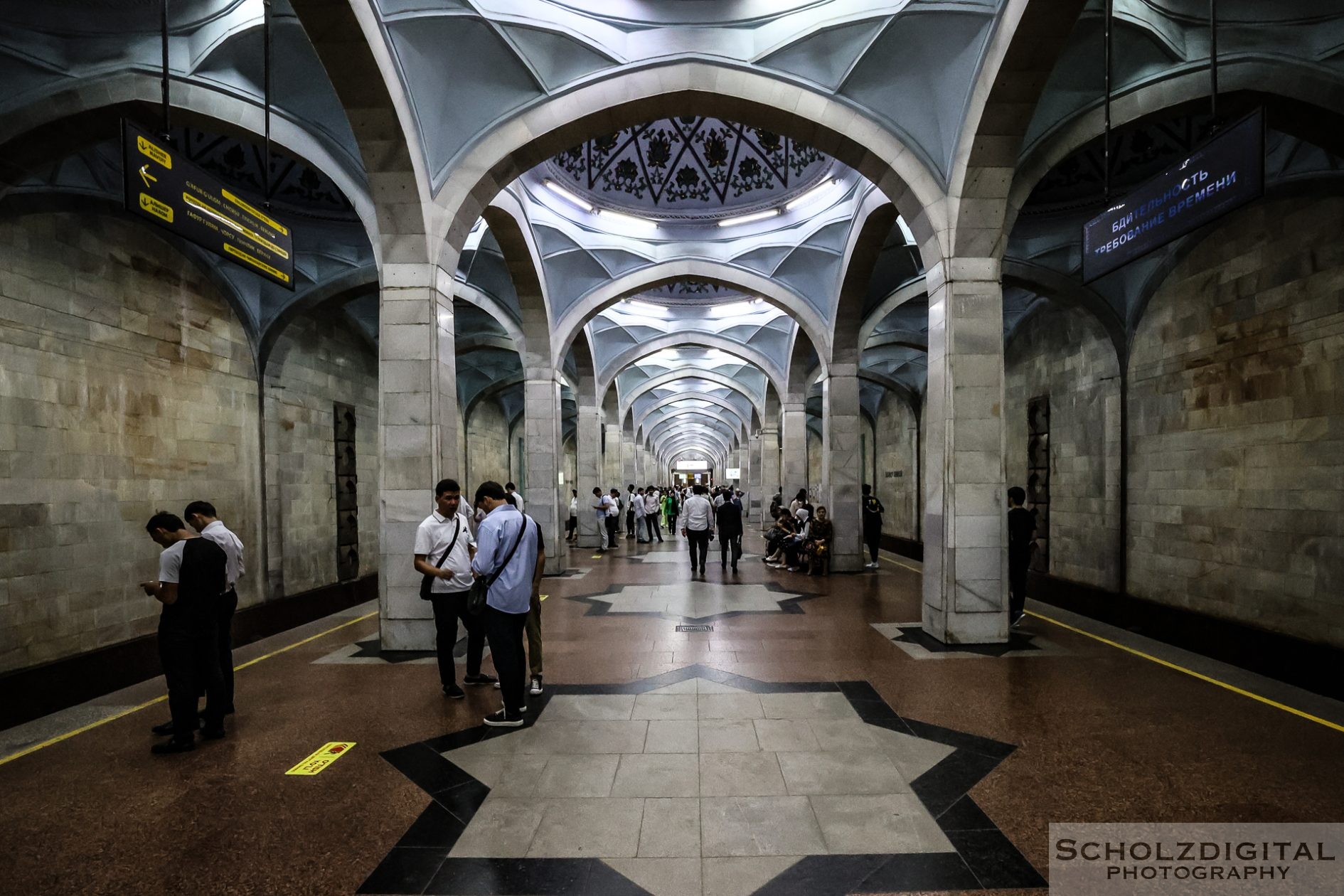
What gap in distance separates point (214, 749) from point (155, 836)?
3.85ft

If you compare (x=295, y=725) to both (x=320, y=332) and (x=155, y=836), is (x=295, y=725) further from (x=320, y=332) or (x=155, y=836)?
(x=320, y=332)

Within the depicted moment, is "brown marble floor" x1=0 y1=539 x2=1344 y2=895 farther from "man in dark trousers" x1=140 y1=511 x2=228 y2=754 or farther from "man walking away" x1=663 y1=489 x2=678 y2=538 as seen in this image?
"man walking away" x1=663 y1=489 x2=678 y2=538

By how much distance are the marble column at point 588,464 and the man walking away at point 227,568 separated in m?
11.3

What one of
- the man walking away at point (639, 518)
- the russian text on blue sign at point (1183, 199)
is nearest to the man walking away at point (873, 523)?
the man walking away at point (639, 518)

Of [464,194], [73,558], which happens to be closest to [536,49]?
[464,194]

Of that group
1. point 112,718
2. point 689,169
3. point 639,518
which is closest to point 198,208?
point 112,718

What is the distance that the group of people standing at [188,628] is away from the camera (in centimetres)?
421

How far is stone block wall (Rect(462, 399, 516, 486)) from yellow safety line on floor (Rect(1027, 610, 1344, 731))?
1611 cm

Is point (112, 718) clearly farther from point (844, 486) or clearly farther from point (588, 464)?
point (588, 464)

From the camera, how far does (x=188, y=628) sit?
4273mm

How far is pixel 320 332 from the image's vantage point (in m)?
12.3

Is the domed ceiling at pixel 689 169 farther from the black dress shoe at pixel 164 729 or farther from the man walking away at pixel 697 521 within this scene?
the black dress shoe at pixel 164 729

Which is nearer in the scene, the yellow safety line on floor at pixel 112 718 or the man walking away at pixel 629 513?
the yellow safety line on floor at pixel 112 718

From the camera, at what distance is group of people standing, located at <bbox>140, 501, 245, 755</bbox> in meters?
4.21
